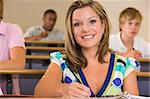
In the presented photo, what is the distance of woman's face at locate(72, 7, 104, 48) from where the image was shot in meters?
1.36

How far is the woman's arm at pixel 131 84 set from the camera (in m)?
1.34

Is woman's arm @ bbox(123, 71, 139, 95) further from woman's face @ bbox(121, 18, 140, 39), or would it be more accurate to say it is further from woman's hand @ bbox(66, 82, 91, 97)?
woman's face @ bbox(121, 18, 140, 39)

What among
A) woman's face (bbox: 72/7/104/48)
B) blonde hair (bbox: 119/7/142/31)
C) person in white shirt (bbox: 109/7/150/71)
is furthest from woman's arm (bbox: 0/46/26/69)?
blonde hair (bbox: 119/7/142/31)

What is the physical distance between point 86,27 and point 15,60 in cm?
55

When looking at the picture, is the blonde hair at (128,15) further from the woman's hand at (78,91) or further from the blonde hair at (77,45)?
the woman's hand at (78,91)

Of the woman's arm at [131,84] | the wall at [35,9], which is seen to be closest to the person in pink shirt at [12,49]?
the woman's arm at [131,84]

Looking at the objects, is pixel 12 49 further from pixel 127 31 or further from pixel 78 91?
pixel 127 31

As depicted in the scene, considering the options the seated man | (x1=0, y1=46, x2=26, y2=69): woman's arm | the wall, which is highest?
the wall

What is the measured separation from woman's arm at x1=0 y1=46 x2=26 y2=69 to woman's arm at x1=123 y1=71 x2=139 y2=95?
0.64 metres

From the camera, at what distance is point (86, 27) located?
1.36 metres

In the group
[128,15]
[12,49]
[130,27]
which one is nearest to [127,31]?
[130,27]

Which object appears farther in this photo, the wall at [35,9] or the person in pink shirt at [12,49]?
the wall at [35,9]

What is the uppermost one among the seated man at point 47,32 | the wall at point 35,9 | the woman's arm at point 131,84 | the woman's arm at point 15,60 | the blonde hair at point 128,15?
the wall at point 35,9

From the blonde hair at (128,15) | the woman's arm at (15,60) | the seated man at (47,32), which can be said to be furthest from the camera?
the seated man at (47,32)
